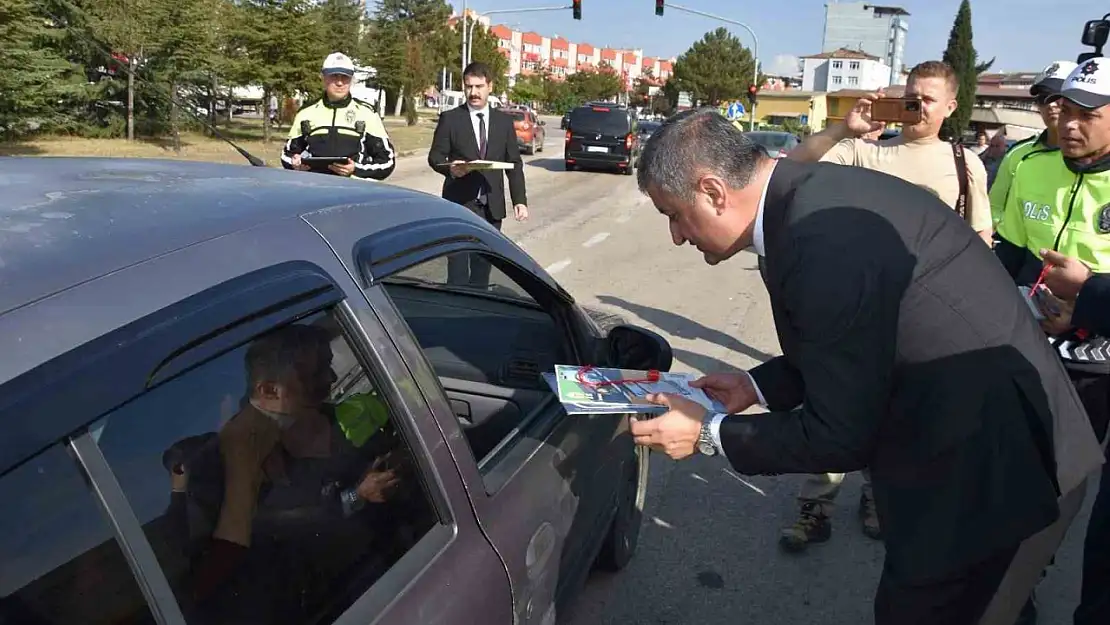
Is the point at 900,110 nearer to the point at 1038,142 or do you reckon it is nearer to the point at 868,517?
the point at 1038,142

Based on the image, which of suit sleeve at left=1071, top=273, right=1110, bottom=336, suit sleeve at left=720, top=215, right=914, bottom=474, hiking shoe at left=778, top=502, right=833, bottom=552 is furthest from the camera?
hiking shoe at left=778, top=502, right=833, bottom=552

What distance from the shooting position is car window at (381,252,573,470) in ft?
8.41

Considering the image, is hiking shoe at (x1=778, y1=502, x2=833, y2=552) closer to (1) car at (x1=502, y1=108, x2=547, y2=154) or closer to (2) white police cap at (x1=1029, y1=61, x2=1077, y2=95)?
(2) white police cap at (x1=1029, y1=61, x2=1077, y2=95)

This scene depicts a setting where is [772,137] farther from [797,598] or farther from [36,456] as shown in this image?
[36,456]

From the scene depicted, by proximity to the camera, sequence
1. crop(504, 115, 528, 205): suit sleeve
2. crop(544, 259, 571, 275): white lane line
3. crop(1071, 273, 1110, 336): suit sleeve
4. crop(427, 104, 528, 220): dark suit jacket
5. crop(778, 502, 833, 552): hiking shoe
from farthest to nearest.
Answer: crop(544, 259, 571, 275): white lane line, crop(504, 115, 528, 205): suit sleeve, crop(427, 104, 528, 220): dark suit jacket, crop(778, 502, 833, 552): hiking shoe, crop(1071, 273, 1110, 336): suit sleeve

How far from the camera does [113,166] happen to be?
77.5 inches

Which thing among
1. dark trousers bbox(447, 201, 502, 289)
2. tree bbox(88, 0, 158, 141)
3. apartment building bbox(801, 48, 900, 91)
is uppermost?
apartment building bbox(801, 48, 900, 91)

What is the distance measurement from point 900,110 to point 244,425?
3126 mm

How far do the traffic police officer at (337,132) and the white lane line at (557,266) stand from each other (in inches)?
137

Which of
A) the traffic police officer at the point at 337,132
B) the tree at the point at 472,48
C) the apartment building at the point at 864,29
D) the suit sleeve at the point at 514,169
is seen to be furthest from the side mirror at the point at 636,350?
the apartment building at the point at 864,29

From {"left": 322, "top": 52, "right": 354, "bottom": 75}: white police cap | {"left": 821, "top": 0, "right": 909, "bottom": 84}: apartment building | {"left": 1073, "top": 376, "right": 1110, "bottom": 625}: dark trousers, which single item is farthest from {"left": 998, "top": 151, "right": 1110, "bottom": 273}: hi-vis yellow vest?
{"left": 821, "top": 0, "right": 909, "bottom": 84}: apartment building

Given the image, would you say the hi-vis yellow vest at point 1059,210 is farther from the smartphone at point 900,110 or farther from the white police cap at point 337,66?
the white police cap at point 337,66

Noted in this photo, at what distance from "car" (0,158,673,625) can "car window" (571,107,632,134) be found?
20.3 meters

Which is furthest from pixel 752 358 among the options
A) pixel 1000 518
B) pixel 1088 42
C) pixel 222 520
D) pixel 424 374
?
pixel 1088 42
